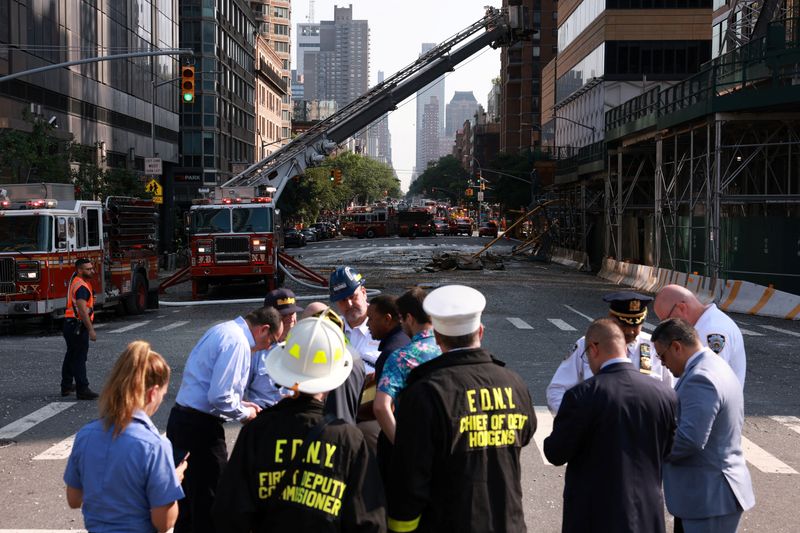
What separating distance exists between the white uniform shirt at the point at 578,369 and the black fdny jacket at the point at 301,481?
2.15m

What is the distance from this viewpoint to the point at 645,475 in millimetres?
4871

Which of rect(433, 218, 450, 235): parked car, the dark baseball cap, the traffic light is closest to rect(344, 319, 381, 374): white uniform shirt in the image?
the dark baseball cap

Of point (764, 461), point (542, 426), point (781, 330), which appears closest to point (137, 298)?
point (781, 330)

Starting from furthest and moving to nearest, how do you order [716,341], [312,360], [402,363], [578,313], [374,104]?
[374,104] < [578,313] < [716,341] < [402,363] < [312,360]

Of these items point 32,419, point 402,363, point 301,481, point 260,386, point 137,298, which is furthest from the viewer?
point 137,298

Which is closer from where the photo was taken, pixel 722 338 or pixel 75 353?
pixel 722 338

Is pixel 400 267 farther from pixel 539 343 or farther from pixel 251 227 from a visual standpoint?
pixel 539 343

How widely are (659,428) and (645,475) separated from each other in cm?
25

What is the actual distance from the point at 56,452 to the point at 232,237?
18.8 m

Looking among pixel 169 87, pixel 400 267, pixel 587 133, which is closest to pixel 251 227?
pixel 400 267

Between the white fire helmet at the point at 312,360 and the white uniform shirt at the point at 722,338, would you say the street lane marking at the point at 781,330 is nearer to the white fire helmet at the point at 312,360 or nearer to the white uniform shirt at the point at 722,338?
the white uniform shirt at the point at 722,338

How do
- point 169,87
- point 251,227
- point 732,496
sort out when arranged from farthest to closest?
point 169,87 < point 251,227 < point 732,496

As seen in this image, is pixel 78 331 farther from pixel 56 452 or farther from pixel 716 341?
pixel 716 341

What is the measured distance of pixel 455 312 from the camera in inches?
177
